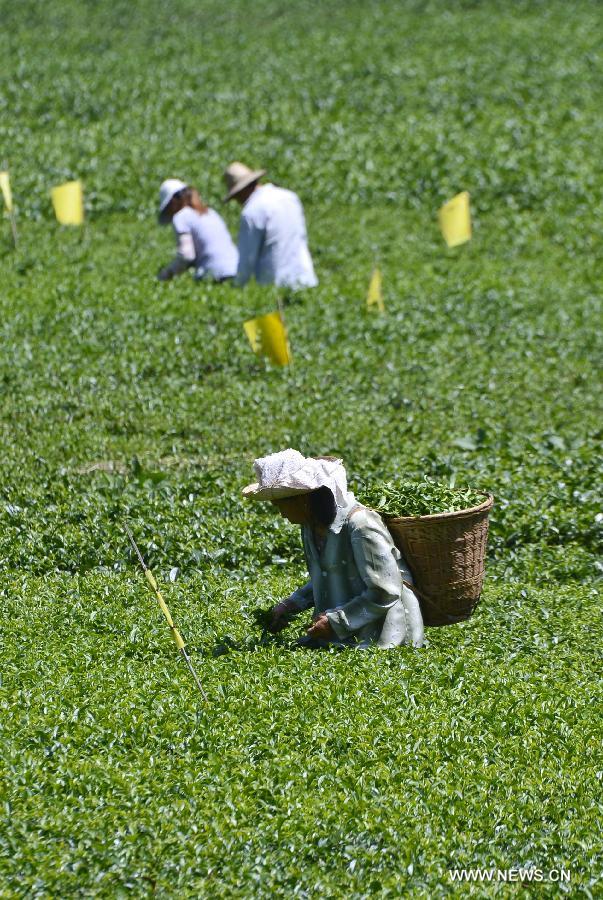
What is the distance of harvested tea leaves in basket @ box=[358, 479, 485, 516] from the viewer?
21.6 feet

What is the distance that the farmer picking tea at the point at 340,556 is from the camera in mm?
6164

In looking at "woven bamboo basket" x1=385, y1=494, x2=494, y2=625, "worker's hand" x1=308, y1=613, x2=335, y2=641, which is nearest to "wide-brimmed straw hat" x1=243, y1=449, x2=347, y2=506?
"woven bamboo basket" x1=385, y1=494, x2=494, y2=625

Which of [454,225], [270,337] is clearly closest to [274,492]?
[270,337]

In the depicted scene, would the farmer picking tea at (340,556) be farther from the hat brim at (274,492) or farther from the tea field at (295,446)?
the tea field at (295,446)

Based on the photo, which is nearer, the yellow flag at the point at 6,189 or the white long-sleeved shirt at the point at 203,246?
the white long-sleeved shirt at the point at 203,246

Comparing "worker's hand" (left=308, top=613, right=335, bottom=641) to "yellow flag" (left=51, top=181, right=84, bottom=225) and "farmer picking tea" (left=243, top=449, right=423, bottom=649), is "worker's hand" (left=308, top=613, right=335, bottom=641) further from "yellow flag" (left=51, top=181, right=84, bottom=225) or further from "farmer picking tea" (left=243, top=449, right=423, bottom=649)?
"yellow flag" (left=51, top=181, right=84, bottom=225)

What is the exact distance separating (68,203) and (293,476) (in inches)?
406

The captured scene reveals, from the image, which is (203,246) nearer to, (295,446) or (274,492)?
(295,446)

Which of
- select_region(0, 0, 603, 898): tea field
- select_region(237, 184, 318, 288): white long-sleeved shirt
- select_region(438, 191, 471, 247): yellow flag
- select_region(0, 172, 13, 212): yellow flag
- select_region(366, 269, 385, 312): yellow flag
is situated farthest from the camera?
select_region(0, 172, 13, 212): yellow flag

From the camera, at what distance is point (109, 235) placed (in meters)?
16.6

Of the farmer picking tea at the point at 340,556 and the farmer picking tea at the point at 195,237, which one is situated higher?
the farmer picking tea at the point at 195,237

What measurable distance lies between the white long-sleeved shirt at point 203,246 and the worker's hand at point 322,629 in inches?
321

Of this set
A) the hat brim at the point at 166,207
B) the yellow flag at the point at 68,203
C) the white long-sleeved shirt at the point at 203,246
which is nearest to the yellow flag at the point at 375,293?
the white long-sleeved shirt at the point at 203,246

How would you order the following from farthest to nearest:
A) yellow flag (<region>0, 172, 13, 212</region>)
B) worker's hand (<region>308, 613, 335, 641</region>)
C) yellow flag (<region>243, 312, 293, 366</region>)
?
1. yellow flag (<region>0, 172, 13, 212</region>)
2. yellow flag (<region>243, 312, 293, 366</region>)
3. worker's hand (<region>308, 613, 335, 641</region>)
